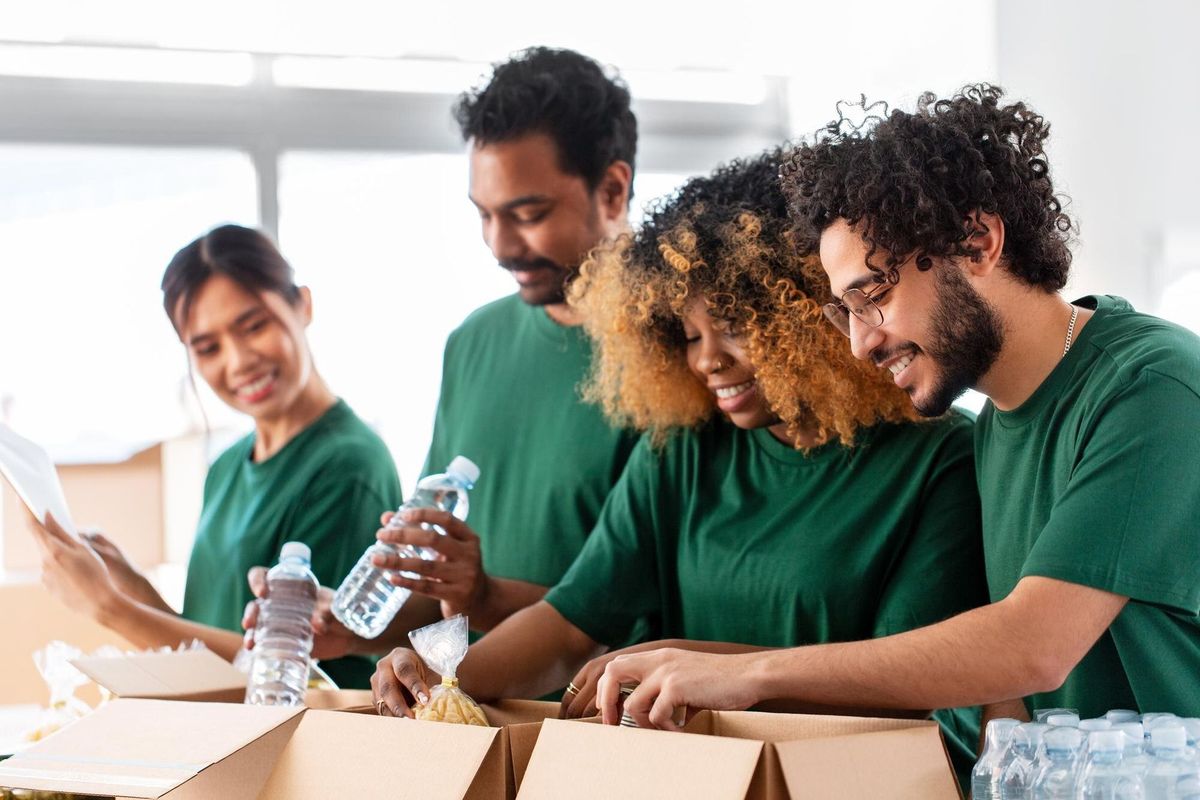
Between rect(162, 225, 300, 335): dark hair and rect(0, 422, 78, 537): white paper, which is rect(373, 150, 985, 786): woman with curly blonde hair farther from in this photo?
rect(162, 225, 300, 335): dark hair

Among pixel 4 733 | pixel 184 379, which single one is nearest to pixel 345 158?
pixel 184 379

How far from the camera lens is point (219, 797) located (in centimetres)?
126

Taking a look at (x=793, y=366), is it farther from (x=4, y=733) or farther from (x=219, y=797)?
(x=4, y=733)

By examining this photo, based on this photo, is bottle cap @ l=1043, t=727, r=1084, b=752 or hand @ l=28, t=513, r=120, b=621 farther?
hand @ l=28, t=513, r=120, b=621

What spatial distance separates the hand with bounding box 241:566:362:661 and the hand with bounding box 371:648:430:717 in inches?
14.8

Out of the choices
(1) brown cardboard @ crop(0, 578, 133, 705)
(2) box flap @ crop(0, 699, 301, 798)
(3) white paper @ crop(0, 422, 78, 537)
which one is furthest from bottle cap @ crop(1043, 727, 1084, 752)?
(1) brown cardboard @ crop(0, 578, 133, 705)

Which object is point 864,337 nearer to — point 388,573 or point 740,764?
point 740,764

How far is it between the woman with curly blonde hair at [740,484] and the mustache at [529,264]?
0.29m

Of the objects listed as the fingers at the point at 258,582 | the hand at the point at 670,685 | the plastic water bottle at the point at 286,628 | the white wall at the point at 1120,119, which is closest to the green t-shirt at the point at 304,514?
the fingers at the point at 258,582

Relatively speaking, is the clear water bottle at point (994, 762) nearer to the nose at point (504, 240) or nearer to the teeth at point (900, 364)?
the teeth at point (900, 364)

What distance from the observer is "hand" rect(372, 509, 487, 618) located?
67.2 inches

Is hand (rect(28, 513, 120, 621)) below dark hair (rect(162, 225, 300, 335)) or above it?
below

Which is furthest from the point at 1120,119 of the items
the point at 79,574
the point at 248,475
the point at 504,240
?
the point at 79,574

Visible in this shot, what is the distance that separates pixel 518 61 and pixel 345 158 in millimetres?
1596
